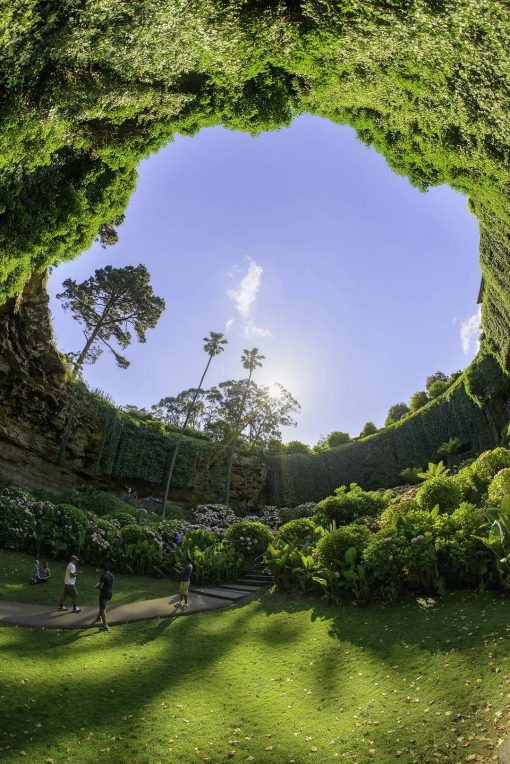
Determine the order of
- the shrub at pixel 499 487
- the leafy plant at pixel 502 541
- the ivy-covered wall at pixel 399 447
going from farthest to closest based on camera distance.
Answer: the ivy-covered wall at pixel 399 447 → the shrub at pixel 499 487 → the leafy plant at pixel 502 541

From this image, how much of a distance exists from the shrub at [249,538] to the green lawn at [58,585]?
3062mm

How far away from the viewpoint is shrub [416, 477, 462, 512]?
13.7 meters

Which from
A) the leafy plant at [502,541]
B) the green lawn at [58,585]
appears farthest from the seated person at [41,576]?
the leafy plant at [502,541]

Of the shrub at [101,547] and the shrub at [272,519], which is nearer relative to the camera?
the shrub at [101,547]

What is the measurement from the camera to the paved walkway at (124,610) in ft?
31.6

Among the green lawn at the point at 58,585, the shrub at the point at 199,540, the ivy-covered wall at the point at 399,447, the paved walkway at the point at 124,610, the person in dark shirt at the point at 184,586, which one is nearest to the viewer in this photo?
the paved walkway at the point at 124,610

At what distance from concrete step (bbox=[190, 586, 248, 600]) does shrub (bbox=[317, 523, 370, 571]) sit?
2.96m

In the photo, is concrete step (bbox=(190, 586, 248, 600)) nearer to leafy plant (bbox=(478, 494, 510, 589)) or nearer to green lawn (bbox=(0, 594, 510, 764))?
green lawn (bbox=(0, 594, 510, 764))

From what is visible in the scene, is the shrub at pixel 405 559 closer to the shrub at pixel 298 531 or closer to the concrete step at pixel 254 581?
the concrete step at pixel 254 581

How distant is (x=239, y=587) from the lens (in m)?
14.2

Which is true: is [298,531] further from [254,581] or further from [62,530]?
[62,530]

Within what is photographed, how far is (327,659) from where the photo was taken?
7.81 m

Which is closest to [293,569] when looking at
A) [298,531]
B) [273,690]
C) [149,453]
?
[298,531]

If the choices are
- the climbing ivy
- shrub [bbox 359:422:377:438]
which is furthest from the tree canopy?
shrub [bbox 359:422:377:438]
